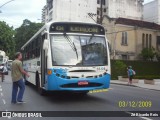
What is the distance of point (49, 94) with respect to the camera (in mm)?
16891

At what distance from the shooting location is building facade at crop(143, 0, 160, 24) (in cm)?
7819

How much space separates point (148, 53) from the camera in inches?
2247

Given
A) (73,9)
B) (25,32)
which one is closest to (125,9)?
(73,9)

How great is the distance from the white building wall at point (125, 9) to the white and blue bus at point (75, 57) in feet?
212

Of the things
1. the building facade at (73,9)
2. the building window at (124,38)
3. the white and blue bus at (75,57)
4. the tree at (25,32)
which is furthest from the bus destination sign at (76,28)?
the tree at (25,32)

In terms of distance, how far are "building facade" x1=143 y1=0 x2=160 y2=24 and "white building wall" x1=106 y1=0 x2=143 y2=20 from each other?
124 inches

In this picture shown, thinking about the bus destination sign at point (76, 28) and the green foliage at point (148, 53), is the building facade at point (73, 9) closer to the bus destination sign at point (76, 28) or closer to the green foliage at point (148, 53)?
the green foliage at point (148, 53)

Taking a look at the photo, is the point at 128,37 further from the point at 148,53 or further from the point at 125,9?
the point at 125,9

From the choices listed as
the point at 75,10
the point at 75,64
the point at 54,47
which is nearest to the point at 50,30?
the point at 54,47

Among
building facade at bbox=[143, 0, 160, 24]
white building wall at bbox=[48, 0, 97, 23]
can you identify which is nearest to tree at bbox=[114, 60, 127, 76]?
white building wall at bbox=[48, 0, 97, 23]

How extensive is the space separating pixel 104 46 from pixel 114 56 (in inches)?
1672

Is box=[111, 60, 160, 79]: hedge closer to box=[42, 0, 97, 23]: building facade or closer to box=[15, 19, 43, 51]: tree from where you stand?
box=[42, 0, 97, 23]: building facade

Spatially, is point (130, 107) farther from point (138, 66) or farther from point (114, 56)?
point (114, 56)

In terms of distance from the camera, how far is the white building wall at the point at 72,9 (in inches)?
3130
